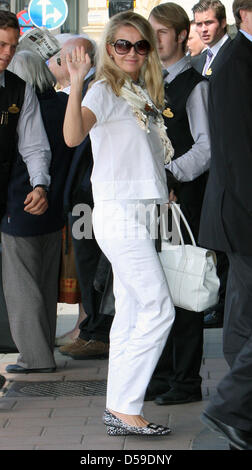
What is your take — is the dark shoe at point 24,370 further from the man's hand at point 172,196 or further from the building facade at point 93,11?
the building facade at point 93,11

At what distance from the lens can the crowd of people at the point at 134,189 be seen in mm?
4434

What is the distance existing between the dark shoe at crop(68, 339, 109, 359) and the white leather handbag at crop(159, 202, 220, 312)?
6.46ft

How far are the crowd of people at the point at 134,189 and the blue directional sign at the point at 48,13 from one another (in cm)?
1615

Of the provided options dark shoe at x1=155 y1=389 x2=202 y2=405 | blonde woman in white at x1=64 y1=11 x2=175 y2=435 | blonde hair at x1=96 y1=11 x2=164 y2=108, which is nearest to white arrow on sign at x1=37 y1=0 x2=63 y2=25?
dark shoe at x1=155 y1=389 x2=202 y2=405

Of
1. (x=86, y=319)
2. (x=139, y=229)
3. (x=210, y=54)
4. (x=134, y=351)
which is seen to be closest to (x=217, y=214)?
(x=139, y=229)

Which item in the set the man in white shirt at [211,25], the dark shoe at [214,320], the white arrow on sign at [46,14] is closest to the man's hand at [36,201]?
the dark shoe at [214,320]

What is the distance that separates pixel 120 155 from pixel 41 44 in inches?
89.4

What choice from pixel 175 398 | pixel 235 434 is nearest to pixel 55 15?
pixel 175 398

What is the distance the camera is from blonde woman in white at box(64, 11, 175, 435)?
4699 mm

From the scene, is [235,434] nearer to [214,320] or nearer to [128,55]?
[128,55]

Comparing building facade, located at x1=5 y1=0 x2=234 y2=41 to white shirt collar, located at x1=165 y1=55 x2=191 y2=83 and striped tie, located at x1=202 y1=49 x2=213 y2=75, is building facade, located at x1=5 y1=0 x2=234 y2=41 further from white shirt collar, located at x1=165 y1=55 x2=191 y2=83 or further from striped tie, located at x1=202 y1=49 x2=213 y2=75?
white shirt collar, located at x1=165 y1=55 x2=191 y2=83

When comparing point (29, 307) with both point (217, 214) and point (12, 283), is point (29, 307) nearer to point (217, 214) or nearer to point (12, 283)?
point (12, 283)

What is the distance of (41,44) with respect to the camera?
22.1ft

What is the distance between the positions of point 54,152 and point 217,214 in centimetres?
216
